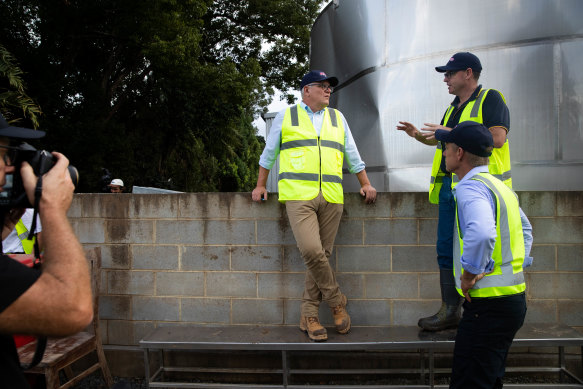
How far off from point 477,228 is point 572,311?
2543mm

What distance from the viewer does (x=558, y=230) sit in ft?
13.1

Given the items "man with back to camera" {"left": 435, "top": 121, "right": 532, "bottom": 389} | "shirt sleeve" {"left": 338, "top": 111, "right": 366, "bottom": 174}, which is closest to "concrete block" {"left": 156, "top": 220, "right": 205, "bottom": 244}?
"shirt sleeve" {"left": 338, "top": 111, "right": 366, "bottom": 174}

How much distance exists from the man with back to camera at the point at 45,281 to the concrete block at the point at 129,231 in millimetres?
2947

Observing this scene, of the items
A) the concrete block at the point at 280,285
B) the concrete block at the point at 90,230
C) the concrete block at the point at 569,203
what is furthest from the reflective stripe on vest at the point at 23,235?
the concrete block at the point at 569,203

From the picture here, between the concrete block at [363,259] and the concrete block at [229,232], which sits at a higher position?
the concrete block at [229,232]

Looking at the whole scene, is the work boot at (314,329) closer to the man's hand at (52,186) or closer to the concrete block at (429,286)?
the concrete block at (429,286)

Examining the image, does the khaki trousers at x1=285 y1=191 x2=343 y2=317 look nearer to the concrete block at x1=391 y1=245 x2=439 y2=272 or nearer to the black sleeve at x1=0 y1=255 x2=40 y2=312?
the concrete block at x1=391 y1=245 x2=439 y2=272

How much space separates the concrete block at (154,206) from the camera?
13.9ft

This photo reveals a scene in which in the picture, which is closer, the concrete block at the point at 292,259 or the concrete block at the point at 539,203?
the concrete block at the point at 539,203

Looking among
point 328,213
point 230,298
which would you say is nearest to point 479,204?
point 328,213

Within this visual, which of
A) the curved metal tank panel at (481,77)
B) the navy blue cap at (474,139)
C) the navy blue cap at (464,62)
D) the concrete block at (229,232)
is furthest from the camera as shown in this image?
the curved metal tank panel at (481,77)

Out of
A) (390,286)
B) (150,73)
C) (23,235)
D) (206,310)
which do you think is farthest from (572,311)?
(150,73)

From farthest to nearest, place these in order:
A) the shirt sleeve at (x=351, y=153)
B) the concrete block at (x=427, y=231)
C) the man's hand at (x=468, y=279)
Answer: the concrete block at (x=427, y=231), the shirt sleeve at (x=351, y=153), the man's hand at (x=468, y=279)

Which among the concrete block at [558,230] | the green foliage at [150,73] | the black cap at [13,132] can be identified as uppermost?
the green foliage at [150,73]
